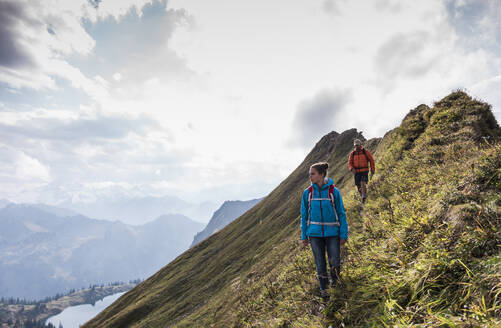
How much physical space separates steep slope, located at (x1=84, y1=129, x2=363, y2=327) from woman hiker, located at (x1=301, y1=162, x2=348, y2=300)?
2699cm

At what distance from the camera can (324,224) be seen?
22.8 ft

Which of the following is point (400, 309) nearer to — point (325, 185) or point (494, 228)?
point (494, 228)

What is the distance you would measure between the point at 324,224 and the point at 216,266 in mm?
60757

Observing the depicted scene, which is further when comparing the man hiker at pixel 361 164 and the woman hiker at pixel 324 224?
the man hiker at pixel 361 164

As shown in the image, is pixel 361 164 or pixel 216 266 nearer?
pixel 361 164

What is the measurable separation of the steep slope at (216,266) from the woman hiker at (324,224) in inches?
1063

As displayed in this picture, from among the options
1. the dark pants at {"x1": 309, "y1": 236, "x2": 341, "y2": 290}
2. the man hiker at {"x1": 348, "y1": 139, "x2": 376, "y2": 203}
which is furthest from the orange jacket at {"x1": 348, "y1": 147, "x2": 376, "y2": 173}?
the dark pants at {"x1": 309, "y1": 236, "x2": 341, "y2": 290}

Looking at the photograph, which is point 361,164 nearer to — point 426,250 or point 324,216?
point 324,216

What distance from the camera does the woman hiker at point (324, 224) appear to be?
22.7 feet

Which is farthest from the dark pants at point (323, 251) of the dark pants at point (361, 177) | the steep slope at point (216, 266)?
the steep slope at point (216, 266)

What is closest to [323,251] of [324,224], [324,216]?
[324,224]

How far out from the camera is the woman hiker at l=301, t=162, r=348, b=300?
6.91 meters

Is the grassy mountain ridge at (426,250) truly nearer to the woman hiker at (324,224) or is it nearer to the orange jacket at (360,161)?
the woman hiker at (324,224)

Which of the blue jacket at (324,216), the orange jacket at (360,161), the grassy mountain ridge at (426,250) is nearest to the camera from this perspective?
the grassy mountain ridge at (426,250)
